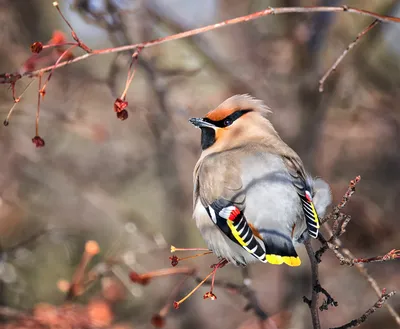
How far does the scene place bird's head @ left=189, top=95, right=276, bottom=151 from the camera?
3.15m

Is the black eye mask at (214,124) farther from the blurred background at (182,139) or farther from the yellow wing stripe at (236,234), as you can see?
the blurred background at (182,139)

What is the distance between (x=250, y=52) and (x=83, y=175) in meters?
2.06

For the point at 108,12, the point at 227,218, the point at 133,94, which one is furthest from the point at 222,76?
the point at 227,218

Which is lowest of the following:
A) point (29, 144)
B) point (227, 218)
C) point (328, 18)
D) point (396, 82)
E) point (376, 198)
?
point (376, 198)

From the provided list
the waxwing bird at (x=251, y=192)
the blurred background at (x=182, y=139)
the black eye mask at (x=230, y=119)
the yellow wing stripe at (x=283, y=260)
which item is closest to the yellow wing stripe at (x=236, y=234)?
the waxwing bird at (x=251, y=192)

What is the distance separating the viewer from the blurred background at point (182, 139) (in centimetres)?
496

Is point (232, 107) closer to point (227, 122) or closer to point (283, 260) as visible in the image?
point (227, 122)

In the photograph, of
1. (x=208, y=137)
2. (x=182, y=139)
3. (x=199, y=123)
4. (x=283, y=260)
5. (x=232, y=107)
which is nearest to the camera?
(x=283, y=260)

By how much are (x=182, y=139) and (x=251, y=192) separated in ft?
9.08

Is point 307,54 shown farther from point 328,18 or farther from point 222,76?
point 222,76

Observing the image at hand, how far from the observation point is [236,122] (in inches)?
126

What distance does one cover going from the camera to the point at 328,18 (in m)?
4.92

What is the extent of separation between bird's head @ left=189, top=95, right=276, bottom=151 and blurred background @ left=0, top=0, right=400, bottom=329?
3.21ft

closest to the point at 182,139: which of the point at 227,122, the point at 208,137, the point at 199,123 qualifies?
the point at 208,137
